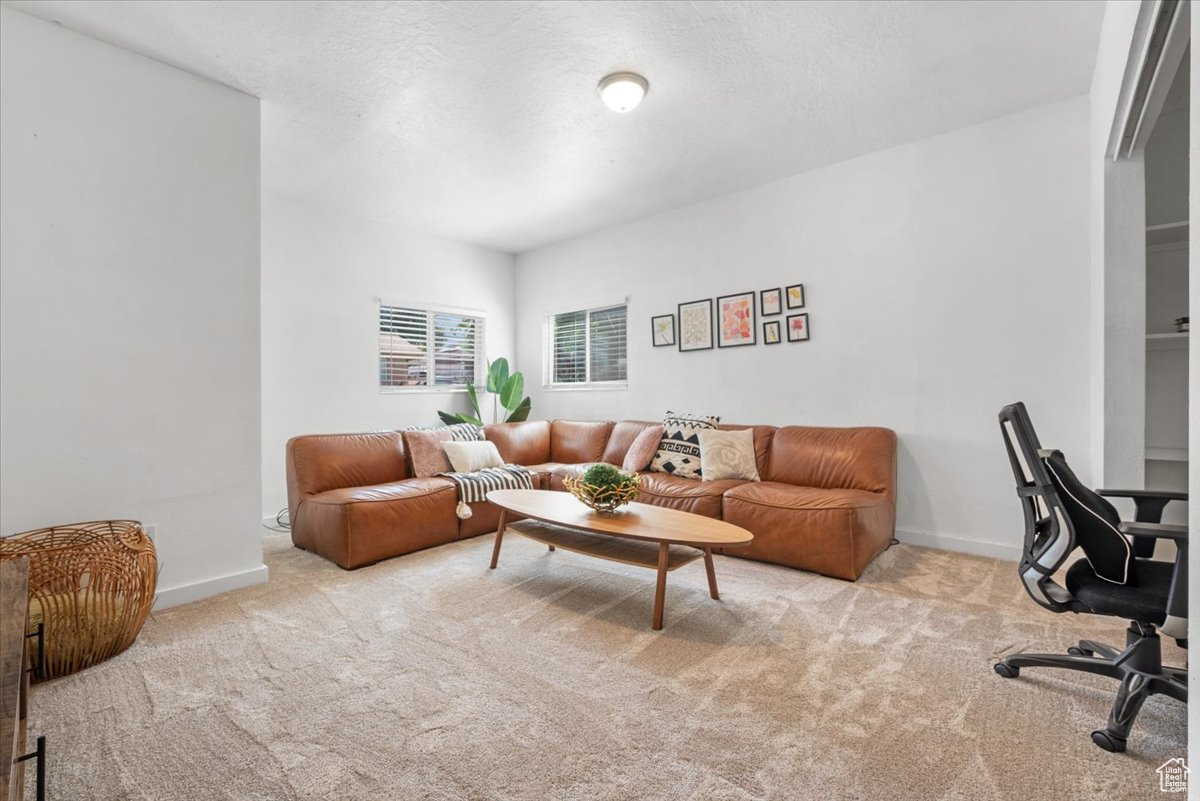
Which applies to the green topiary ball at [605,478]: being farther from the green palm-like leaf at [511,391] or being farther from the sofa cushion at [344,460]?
the green palm-like leaf at [511,391]

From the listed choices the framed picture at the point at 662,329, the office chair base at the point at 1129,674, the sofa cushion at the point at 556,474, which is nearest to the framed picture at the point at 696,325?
the framed picture at the point at 662,329

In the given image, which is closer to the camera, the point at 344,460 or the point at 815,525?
the point at 815,525

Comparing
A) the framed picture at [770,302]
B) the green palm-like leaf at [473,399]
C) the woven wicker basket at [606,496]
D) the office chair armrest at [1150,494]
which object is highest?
the framed picture at [770,302]

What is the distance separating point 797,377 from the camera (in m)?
4.00

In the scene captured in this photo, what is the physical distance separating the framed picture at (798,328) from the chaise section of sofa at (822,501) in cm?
70

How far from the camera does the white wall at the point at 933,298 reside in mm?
3010

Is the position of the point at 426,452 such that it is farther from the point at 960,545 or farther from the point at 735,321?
Result: the point at 960,545

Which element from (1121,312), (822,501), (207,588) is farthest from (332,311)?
(1121,312)

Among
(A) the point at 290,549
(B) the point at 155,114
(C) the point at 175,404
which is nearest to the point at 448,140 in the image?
(B) the point at 155,114

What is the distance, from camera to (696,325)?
456 cm

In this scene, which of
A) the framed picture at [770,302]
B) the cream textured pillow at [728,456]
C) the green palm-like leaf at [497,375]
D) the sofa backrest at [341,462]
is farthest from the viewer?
the green palm-like leaf at [497,375]

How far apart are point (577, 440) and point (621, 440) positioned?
1.71 ft

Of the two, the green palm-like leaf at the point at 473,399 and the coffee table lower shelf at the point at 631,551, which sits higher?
the green palm-like leaf at the point at 473,399

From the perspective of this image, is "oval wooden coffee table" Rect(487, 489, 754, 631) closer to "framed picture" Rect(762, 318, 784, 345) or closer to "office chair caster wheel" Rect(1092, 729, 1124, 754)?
"office chair caster wheel" Rect(1092, 729, 1124, 754)
